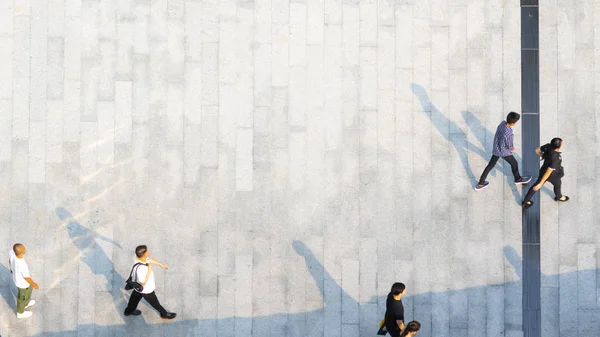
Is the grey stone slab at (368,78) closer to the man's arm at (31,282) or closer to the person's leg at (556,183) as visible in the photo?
the person's leg at (556,183)

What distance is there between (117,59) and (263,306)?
5.78m

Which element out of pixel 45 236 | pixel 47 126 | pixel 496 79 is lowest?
pixel 45 236

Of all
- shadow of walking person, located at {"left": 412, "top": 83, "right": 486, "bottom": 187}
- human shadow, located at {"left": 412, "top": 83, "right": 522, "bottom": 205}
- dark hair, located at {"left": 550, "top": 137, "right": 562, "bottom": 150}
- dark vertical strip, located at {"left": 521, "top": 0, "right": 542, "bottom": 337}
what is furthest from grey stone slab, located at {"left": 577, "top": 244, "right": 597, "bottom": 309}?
shadow of walking person, located at {"left": 412, "top": 83, "right": 486, "bottom": 187}

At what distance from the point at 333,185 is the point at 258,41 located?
3335 millimetres

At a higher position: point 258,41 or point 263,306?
point 258,41

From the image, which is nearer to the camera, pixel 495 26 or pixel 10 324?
pixel 10 324

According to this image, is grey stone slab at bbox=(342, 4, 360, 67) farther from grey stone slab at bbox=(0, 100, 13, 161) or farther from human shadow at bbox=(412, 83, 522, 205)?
grey stone slab at bbox=(0, 100, 13, 161)

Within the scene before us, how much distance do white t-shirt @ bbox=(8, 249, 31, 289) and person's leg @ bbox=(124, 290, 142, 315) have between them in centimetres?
188

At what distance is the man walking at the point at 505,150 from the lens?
11.4 metres

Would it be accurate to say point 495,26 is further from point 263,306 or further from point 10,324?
point 10,324

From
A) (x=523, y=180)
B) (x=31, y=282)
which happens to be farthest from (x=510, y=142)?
(x=31, y=282)

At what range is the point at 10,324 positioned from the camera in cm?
1171

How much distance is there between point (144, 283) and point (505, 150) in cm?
719

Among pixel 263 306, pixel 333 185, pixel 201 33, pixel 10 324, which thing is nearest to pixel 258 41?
pixel 201 33
